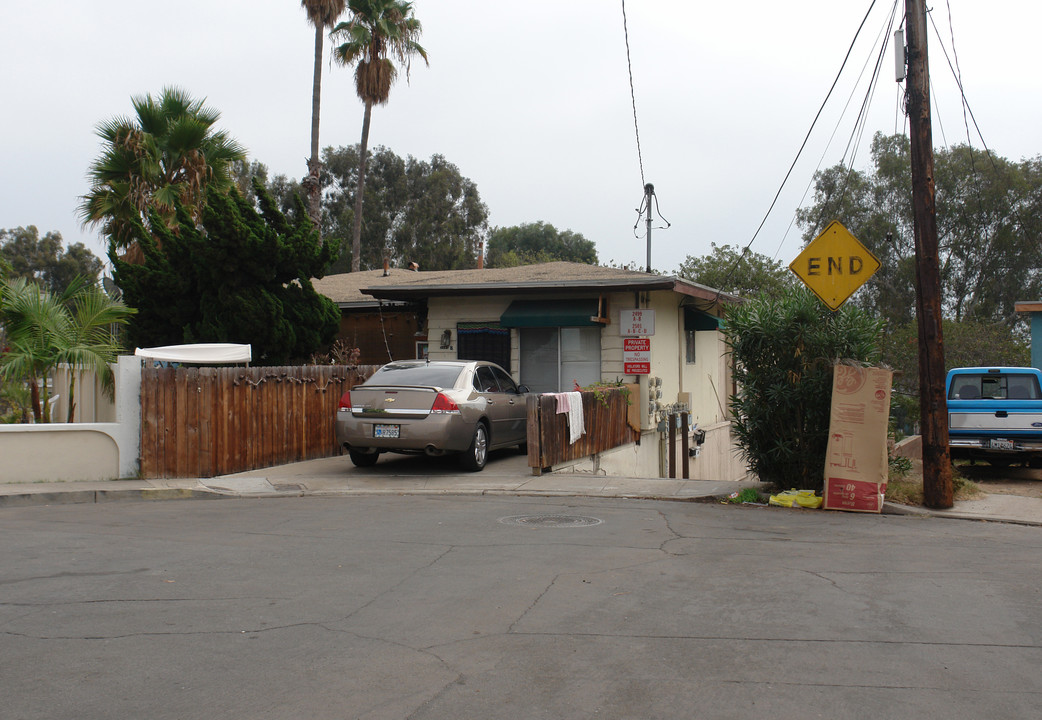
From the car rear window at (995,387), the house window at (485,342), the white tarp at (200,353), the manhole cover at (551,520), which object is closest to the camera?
the manhole cover at (551,520)

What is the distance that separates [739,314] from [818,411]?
5.22ft

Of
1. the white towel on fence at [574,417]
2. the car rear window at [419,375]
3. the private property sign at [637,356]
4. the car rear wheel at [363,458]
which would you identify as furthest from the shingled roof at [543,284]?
the car rear wheel at [363,458]

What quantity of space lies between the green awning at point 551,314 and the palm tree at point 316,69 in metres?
11.8

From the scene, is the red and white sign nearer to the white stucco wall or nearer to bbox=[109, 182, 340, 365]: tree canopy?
bbox=[109, 182, 340, 365]: tree canopy

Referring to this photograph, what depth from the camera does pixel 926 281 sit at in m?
10.5

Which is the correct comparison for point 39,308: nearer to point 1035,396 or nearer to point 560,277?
point 560,277

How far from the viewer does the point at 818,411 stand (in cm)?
1098

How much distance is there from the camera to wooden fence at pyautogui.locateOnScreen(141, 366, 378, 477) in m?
12.5

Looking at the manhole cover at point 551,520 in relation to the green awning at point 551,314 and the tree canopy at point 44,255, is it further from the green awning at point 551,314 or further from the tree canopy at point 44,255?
the tree canopy at point 44,255

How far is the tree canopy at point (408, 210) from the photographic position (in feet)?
162

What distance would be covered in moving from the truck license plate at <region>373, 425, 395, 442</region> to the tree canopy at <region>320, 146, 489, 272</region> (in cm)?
3693

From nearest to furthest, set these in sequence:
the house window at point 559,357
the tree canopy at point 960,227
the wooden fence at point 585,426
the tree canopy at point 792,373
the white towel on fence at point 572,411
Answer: the tree canopy at point 792,373 < the wooden fence at point 585,426 < the white towel on fence at point 572,411 < the house window at point 559,357 < the tree canopy at point 960,227

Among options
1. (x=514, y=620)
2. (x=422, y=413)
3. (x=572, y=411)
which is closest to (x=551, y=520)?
(x=422, y=413)

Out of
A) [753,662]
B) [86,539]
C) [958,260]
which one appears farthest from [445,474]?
[958,260]
